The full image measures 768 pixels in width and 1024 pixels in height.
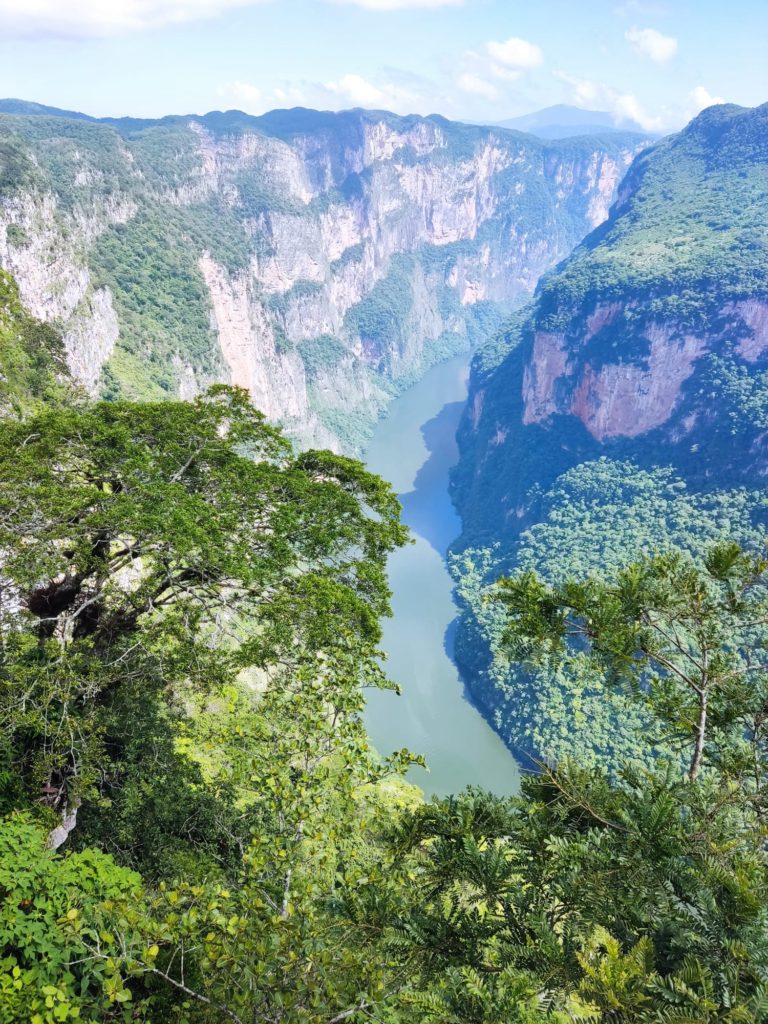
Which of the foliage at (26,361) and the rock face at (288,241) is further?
the rock face at (288,241)

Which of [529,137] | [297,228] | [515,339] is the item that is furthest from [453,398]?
[529,137]

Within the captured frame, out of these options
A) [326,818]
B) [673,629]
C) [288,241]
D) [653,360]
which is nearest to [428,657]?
[653,360]

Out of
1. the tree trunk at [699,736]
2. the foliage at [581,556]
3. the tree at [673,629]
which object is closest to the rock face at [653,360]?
the foliage at [581,556]

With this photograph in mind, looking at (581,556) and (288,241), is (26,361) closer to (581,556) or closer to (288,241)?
(581,556)

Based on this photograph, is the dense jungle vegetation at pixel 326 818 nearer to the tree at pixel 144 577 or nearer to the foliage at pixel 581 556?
the tree at pixel 144 577

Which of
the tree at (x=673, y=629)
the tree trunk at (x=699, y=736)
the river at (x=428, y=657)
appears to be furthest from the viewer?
the river at (x=428, y=657)

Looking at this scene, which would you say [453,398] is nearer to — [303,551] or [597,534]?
[597,534]

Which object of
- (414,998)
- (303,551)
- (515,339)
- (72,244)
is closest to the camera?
(414,998)
